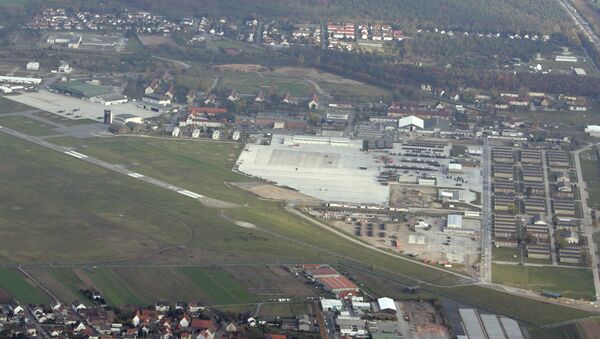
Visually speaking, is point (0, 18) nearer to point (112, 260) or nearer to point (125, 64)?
point (125, 64)

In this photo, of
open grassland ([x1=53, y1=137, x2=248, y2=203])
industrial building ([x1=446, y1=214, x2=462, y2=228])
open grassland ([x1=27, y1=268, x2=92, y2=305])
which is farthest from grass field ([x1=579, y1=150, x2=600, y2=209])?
open grassland ([x1=27, y1=268, x2=92, y2=305])

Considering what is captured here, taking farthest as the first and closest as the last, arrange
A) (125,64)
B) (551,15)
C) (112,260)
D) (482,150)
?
(551,15)
(125,64)
(482,150)
(112,260)

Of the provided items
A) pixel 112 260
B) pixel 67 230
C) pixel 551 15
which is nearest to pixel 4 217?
pixel 67 230

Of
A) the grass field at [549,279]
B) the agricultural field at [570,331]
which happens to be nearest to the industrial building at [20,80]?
the grass field at [549,279]

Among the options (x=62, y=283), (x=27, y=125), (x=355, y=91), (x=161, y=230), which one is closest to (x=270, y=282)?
(x=62, y=283)

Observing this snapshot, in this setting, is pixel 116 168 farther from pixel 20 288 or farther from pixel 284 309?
pixel 284 309

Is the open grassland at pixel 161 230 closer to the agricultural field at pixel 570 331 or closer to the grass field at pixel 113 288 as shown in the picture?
the grass field at pixel 113 288
